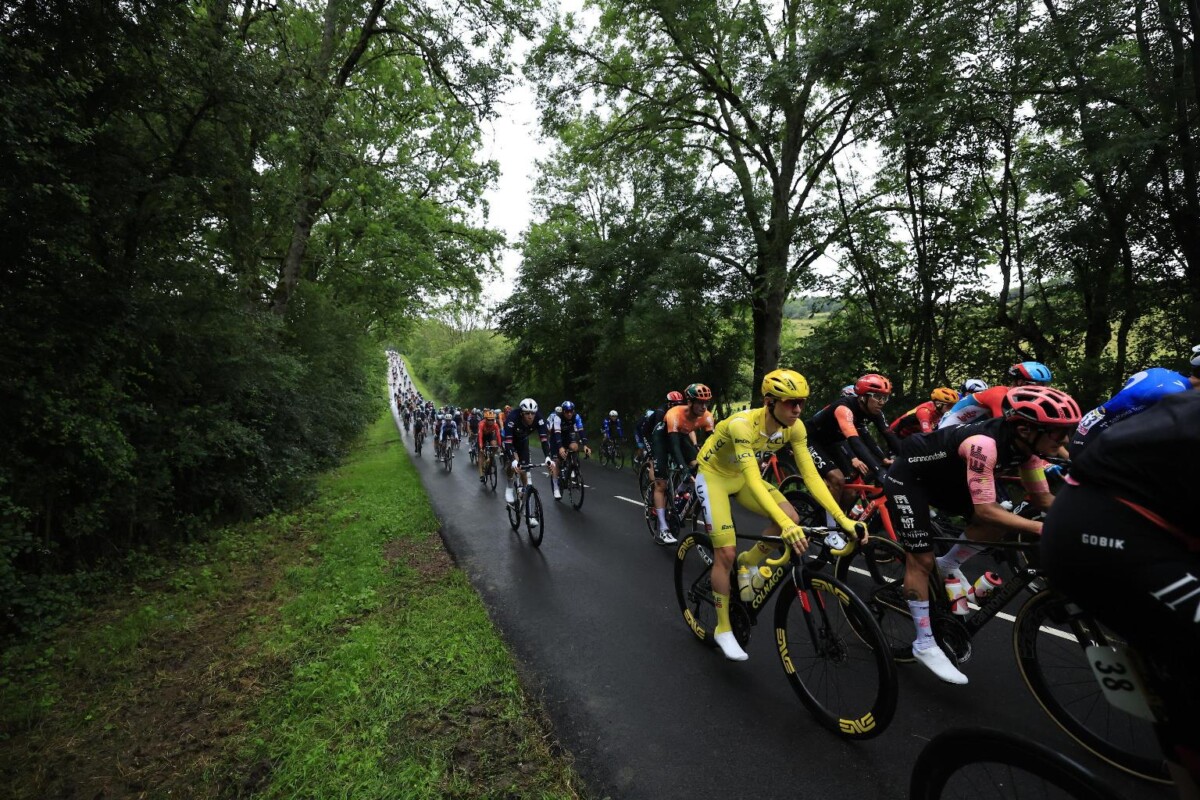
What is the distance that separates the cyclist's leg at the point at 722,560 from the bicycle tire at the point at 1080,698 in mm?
1656

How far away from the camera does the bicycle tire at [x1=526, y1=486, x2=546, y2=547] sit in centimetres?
701

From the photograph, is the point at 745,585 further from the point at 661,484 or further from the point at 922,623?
the point at 661,484

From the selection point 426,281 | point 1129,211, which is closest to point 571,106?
point 426,281

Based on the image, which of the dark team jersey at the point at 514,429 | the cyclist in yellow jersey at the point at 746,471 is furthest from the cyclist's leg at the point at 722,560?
the dark team jersey at the point at 514,429

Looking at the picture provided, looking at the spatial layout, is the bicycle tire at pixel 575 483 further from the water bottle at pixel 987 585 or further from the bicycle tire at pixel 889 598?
the water bottle at pixel 987 585

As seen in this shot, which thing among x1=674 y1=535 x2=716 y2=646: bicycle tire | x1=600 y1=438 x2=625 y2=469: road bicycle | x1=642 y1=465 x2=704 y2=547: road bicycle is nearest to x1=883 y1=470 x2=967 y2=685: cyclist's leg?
x1=674 y1=535 x2=716 y2=646: bicycle tire

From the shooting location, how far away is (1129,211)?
7.14 m

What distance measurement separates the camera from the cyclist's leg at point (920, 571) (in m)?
3.29

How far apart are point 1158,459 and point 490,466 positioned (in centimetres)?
1180

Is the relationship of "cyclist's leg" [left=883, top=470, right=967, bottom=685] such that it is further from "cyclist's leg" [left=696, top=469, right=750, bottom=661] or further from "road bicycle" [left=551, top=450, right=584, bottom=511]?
"road bicycle" [left=551, top=450, right=584, bottom=511]

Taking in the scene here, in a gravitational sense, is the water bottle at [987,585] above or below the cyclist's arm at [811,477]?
below

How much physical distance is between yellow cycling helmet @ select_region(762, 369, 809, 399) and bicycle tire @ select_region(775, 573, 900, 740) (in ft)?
4.01

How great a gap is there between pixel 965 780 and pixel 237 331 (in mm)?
9485

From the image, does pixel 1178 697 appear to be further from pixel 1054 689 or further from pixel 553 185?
pixel 553 185
